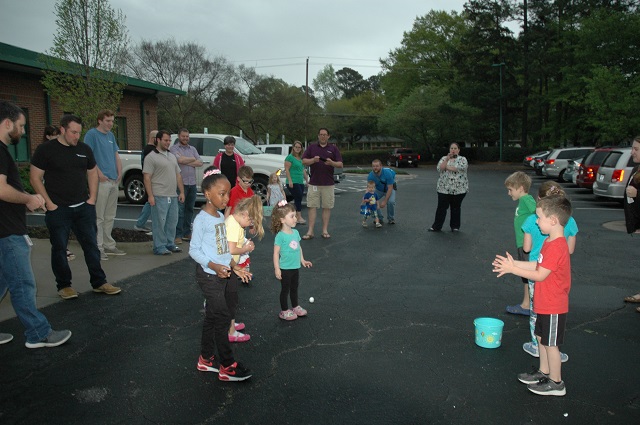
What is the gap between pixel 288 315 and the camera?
5191mm

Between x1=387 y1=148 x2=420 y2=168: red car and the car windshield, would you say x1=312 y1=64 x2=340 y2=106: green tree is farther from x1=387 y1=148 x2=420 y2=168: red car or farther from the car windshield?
the car windshield

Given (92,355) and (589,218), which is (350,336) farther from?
(589,218)

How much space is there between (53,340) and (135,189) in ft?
33.5

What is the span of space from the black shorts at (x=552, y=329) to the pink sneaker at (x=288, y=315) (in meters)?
2.45

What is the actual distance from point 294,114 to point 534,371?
4147cm

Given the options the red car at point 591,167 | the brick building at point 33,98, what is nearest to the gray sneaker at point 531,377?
the brick building at point 33,98

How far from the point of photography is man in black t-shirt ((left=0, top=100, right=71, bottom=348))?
424 cm

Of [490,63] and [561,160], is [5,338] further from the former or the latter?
[490,63]

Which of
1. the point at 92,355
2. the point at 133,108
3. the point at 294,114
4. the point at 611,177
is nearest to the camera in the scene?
the point at 92,355

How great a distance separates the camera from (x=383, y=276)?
22.8 feet

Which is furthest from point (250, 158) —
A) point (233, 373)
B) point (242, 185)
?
point (233, 373)

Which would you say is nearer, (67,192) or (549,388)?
(549,388)

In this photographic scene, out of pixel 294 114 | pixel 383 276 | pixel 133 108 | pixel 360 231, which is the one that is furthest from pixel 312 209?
pixel 294 114

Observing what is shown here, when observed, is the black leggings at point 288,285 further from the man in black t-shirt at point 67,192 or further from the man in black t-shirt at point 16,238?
the man in black t-shirt at point 67,192
